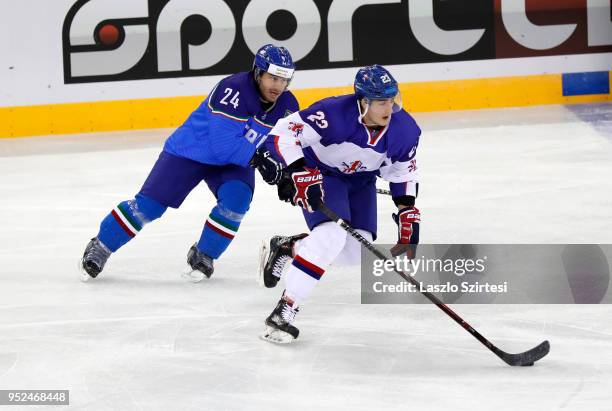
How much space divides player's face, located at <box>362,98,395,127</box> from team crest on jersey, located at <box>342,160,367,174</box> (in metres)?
0.20

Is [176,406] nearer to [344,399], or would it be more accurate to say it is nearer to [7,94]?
[344,399]

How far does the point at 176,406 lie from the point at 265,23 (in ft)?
20.0


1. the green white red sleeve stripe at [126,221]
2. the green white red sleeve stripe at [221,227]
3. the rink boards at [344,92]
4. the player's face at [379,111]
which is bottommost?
the rink boards at [344,92]

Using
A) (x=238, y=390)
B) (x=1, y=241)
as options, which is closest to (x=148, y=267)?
(x=1, y=241)

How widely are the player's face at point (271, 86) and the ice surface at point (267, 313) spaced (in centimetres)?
73

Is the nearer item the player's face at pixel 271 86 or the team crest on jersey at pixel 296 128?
the team crest on jersey at pixel 296 128

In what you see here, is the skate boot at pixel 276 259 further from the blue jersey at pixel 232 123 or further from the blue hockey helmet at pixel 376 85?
the blue hockey helmet at pixel 376 85

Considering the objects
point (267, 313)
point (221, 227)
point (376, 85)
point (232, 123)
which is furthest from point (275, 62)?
point (267, 313)

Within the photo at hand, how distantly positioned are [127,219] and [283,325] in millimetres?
1157

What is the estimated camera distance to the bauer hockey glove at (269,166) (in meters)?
3.75

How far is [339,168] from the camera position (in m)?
3.88

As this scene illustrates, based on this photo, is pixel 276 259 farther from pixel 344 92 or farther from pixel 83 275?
pixel 344 92

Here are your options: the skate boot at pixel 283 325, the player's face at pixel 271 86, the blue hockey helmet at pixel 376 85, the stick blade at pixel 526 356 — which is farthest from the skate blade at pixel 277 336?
the player's face at pixel 271 86

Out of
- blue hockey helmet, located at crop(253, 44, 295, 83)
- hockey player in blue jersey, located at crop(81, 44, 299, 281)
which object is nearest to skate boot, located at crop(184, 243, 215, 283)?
hockey player in blue jersey, located at crop(81, 44, 299, 281)
